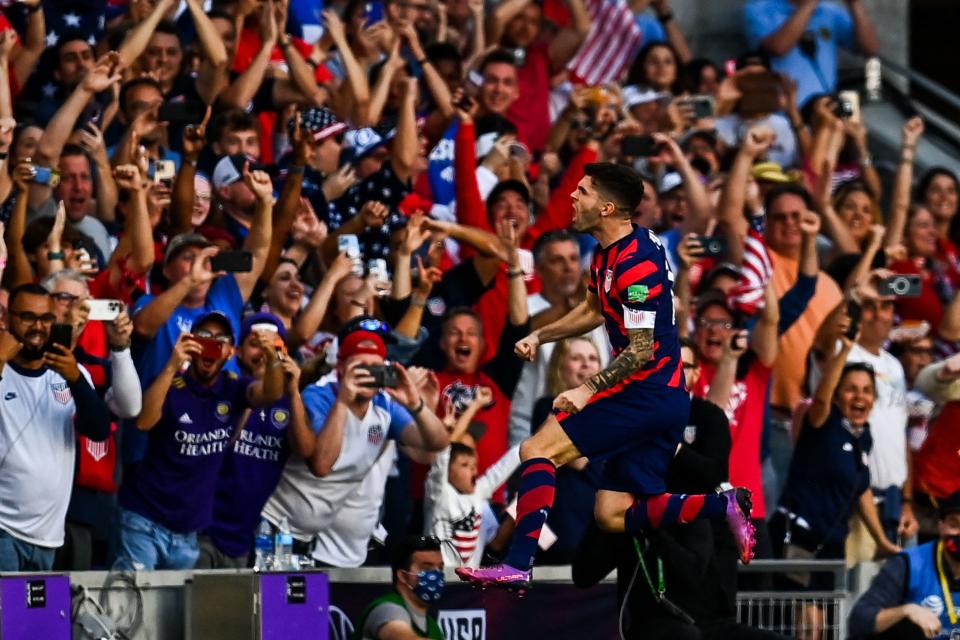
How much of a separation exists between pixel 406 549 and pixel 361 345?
4.77 feet

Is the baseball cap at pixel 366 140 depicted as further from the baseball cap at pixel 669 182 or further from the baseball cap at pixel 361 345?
the baseball cap at pixel 361 345

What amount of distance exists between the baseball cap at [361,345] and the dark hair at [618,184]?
242 centimetres

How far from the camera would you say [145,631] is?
1030cm

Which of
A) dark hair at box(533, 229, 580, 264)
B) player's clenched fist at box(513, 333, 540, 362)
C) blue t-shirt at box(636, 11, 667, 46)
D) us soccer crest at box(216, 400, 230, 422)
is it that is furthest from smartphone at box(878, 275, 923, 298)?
player's clenched fist at box(513, 333, 540, 362)

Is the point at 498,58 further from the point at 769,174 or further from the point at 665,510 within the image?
the point at 665,510

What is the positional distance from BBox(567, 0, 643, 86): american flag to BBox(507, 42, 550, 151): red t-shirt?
0.61 m

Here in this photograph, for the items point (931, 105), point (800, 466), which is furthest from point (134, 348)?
point (931, 105)

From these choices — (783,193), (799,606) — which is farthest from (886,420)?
(799,606)

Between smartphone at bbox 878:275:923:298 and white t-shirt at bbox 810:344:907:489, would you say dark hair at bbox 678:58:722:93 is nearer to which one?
smartphone at bbox 878:275:923:298

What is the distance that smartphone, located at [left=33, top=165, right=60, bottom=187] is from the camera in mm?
12203

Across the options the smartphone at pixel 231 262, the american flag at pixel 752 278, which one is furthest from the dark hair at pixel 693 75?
the smartphone at pixel 231 262

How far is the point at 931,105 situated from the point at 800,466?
9.63 metres

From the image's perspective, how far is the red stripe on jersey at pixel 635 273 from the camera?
9.48 m

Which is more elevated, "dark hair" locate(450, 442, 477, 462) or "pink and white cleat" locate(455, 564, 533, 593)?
"dark hair" locate(450, 442, 477, 462)
